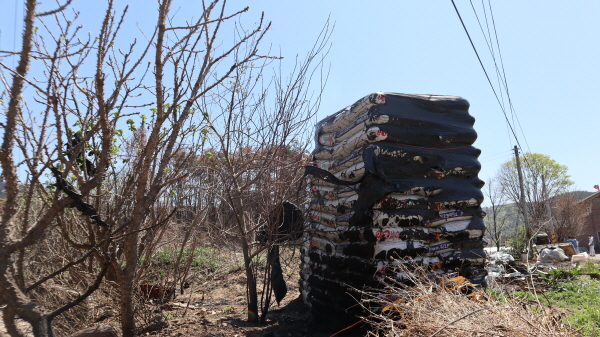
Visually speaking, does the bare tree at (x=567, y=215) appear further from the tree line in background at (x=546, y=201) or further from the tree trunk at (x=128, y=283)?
the tree trunk at (x=128, y=283)

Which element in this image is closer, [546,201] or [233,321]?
[233,321]

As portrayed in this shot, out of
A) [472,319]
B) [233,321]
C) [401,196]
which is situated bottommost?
[233,321]

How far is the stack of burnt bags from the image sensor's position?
4105mm

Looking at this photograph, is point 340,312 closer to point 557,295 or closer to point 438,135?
point 438,135

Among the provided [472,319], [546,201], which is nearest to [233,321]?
[472,319]

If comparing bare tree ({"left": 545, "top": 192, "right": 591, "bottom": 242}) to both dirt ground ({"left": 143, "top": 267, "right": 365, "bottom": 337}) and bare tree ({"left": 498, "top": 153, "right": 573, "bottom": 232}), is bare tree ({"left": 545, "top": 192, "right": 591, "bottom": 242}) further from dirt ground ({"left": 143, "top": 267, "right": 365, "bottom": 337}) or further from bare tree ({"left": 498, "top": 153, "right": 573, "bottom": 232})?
dirt ground ({"left": 143, "top": 267, "right": 365, "bottom": 337})

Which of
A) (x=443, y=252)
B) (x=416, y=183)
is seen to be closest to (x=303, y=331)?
(x=443, y=252)

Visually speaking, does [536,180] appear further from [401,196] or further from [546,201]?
[401,196]

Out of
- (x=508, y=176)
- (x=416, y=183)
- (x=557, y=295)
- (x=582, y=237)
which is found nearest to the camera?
(x=416, y=183)

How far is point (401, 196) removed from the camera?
13.8 ft

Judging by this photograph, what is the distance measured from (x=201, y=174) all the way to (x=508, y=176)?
34732mm

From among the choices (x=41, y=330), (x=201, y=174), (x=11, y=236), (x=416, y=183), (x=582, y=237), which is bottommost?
(x=582, y=237)

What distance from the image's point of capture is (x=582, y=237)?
4050 cm

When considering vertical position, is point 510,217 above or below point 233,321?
above
